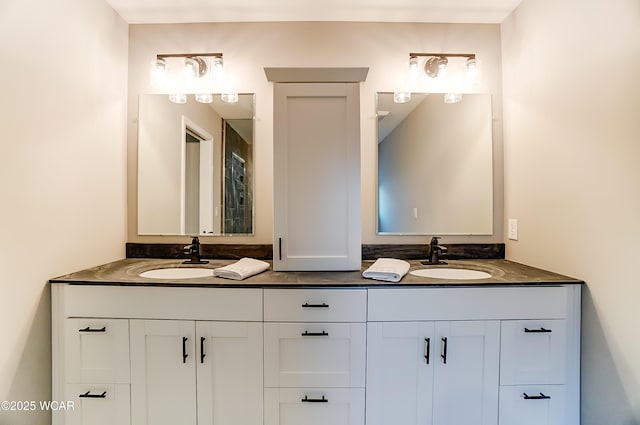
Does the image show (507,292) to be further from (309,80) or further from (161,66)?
(161,66)

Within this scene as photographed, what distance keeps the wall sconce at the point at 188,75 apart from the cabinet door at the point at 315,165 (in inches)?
24.3

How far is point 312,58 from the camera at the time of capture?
1.83 meters

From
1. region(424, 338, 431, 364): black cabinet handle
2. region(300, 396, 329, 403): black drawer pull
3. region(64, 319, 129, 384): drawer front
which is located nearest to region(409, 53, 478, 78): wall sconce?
region(424, 338, 431, 364): black cabinet handle

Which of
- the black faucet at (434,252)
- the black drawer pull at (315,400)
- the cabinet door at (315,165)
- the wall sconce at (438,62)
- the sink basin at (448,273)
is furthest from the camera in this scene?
the wall sconce at (438,62)

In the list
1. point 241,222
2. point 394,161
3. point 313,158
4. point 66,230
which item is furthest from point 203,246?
point 394,161

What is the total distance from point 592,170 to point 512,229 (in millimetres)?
606

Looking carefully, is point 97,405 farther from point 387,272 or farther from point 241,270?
point 387,272

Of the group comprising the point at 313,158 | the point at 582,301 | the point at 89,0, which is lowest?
the point at 582,301

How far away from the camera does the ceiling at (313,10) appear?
1665 millimetres

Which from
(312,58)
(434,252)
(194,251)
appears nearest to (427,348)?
(434,252)

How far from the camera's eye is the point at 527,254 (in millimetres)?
1639

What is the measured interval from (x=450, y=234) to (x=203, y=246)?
1563 millimetres

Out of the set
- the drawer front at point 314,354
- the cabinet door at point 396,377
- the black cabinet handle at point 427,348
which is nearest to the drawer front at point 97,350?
the drawer front at point 314,354

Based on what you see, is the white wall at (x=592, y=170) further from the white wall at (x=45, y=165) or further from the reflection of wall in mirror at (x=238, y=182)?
the white wall at (x=45, y=165)
